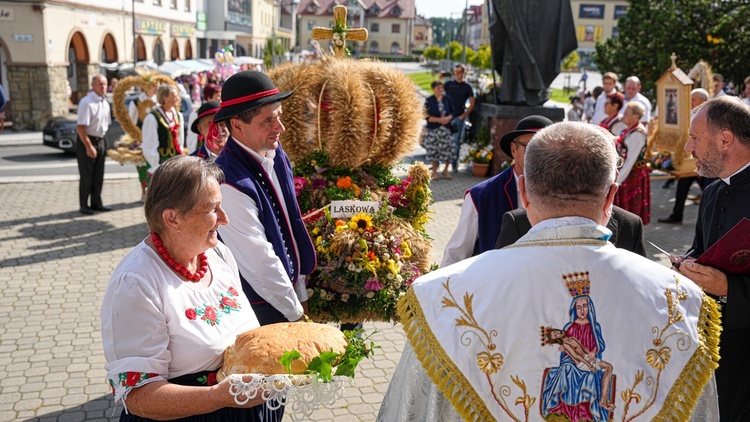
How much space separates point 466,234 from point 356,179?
127cm

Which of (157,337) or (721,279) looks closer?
(157,337)

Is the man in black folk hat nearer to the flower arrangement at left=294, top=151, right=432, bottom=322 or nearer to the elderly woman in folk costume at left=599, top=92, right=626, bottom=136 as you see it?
the flower arrangement at left=294, top=151, right=432, bottom=322

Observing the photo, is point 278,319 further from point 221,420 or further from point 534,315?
point 534,315

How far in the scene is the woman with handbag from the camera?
42.9 feet

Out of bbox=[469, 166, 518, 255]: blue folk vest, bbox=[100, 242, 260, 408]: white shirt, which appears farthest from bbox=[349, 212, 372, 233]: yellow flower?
bbox=[100, 242, 260, 408]: white shirt

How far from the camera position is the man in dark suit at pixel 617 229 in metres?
2.83

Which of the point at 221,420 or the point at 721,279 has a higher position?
the point at 721,279

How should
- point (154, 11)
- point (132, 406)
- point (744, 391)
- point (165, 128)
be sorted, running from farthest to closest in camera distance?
1. point (154, 11)
2. point (165, 128)
3. point (744, 391)
4. point (132, 406)

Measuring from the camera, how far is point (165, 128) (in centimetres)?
905

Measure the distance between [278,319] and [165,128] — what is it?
6207mm

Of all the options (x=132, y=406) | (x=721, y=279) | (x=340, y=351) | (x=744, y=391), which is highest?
(x=721, y=279)

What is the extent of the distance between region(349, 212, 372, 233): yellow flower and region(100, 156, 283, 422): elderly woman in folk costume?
184 centimetres

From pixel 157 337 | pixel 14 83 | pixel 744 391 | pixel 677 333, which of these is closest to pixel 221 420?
pixel 157 337

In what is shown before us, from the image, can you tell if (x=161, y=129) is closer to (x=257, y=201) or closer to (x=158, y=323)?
(x=257, y=201)
